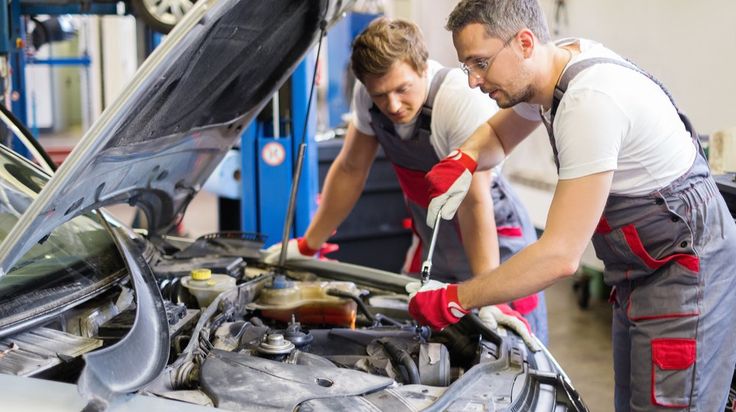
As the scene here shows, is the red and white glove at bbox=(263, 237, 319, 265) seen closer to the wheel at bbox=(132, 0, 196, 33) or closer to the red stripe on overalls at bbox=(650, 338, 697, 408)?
the red stripe on overalls at bbox=(650, 338, 697, 408)

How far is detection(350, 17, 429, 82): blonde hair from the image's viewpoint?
2645 mm

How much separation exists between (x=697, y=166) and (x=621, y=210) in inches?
9.7

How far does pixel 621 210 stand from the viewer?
86.4 inches

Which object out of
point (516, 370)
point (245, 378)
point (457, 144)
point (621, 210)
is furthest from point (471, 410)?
point (457, 144)

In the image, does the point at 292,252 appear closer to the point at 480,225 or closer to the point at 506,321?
the point at 480,225

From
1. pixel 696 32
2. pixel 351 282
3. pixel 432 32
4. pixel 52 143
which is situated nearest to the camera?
pixel 351 282

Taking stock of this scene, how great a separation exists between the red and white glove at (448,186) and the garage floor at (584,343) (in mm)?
1924

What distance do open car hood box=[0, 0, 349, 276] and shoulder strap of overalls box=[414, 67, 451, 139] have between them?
1.42ft

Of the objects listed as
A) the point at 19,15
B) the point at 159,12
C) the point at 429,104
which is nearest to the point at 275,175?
the point at 159,12

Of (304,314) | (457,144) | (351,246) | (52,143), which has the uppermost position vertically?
(457,144)

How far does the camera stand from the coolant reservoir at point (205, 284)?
95.8 inches

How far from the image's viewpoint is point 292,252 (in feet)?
10.1

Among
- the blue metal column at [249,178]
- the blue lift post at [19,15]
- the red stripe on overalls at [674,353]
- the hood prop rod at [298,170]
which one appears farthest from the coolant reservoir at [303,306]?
the blue metal column at [249,178]

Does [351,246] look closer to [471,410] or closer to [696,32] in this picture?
[696,32]
